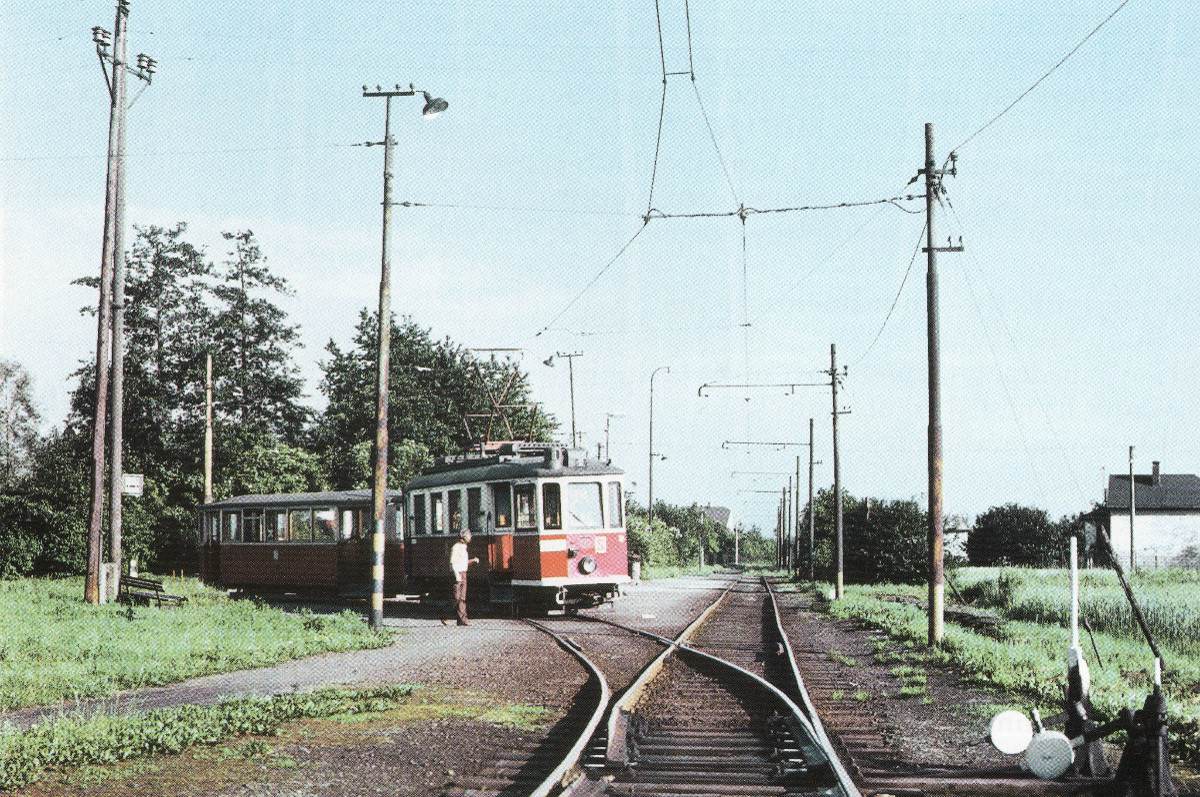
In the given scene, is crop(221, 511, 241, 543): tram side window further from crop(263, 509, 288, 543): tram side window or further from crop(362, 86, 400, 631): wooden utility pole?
crop(362, 86, 400, 631): wooden utility pole

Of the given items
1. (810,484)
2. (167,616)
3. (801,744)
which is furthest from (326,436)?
(801,744)

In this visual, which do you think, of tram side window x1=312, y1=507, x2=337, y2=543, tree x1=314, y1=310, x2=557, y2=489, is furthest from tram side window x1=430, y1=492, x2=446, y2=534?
tree x1=314, y1=310, x2=557, y2=489

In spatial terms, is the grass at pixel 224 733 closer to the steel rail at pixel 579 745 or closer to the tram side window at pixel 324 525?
the steel rail at pixel 579 745

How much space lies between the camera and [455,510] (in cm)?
2272

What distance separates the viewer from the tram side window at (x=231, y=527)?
30.8 metres

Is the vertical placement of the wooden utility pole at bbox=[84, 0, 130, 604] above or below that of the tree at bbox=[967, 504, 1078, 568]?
above

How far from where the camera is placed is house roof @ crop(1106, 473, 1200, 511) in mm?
79062

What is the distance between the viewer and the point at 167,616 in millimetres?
19375

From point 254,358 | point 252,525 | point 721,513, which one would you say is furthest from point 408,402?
point 721,513

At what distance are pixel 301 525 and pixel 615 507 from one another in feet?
32.4

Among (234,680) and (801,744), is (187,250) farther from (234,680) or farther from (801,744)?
(801,744)

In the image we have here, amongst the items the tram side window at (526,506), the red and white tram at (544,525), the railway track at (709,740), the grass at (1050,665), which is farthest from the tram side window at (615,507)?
the railway track at (709,740)

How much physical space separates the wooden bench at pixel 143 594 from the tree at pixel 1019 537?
210 ft

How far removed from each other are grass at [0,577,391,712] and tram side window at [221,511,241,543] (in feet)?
24.6
